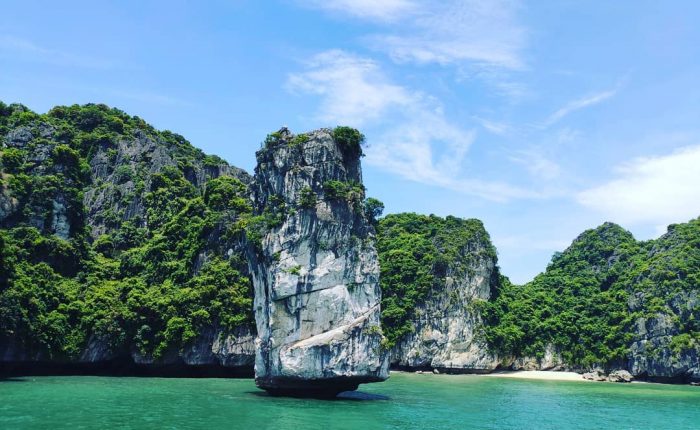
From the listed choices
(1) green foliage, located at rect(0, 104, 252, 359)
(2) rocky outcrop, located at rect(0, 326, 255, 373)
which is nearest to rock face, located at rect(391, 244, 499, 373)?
(2) rocky outcrop, located at rect(0, 326, 255, 373)

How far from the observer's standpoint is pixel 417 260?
68750 mm

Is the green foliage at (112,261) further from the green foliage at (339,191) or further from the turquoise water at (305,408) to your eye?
the green foliage at (339,191)

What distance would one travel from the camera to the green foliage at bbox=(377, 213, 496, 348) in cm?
6538

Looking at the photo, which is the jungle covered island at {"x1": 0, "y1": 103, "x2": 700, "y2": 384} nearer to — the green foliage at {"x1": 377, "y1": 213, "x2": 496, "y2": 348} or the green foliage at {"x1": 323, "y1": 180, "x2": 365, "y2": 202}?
the green foliage at {"x1": 323, "y1": 180, "x2": 365, "y2": 202}

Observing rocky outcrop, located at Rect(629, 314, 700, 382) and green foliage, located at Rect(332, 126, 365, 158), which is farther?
rocky outcrop, located at Rect(629, 314, 700, 382)

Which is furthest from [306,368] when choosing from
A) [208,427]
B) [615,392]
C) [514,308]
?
[514,308]

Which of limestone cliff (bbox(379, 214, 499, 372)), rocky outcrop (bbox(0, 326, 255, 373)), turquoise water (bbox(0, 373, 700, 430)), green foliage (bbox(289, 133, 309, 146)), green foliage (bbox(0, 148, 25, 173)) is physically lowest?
turquoise water (bbox(0, 373, 700, 430))

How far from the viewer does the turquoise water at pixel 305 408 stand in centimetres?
2367

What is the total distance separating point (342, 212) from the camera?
3375cm

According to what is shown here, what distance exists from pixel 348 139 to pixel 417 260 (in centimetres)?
3605

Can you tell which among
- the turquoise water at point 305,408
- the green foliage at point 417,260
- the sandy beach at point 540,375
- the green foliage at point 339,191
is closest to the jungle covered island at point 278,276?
the green foliage at point 339,191

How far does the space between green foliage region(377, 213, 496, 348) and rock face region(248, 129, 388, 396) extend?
1232 inches

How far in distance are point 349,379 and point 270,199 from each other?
1136 cm

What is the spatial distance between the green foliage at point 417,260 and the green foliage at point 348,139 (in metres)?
32.5
